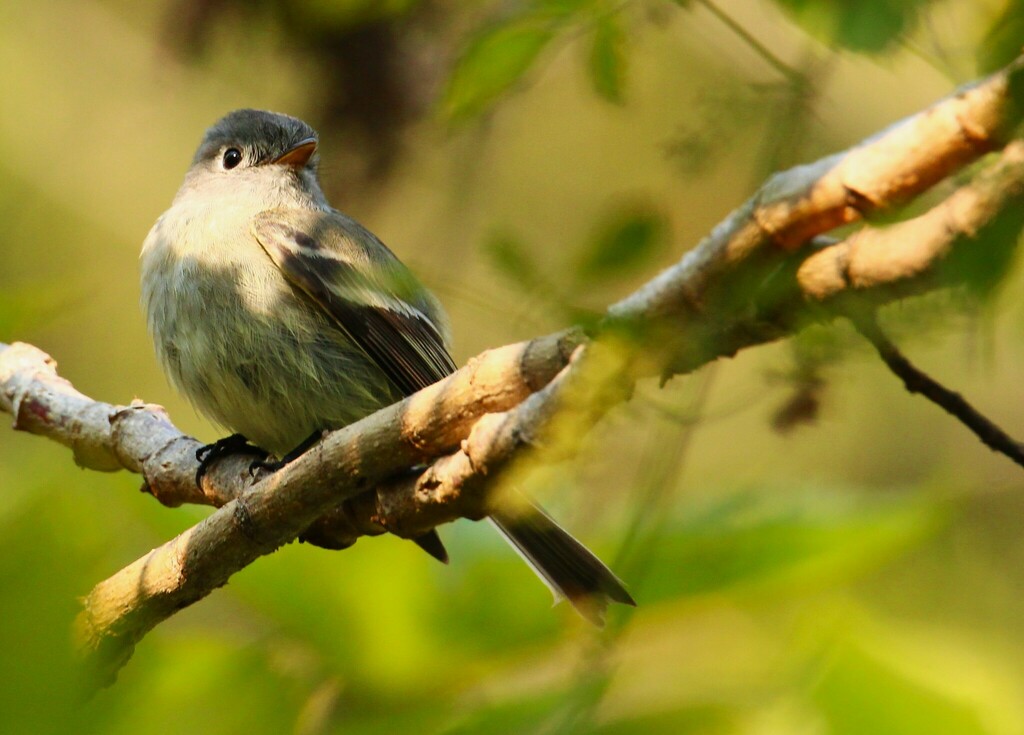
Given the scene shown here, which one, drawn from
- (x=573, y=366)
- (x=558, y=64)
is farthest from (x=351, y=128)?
(x=573, y=366)

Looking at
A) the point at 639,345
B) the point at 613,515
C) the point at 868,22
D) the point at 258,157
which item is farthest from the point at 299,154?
the point at 868,22

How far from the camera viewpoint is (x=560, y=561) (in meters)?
2.73

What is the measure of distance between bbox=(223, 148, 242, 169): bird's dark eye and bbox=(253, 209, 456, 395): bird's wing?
77 cm

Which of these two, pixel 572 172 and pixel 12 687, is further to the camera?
pixel 572 172

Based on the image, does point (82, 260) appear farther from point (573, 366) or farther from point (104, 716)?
point (104, 716)

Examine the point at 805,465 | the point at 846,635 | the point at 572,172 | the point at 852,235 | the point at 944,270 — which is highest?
the point at 944,270

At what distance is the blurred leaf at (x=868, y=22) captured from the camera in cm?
98

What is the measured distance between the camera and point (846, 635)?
3.98ft

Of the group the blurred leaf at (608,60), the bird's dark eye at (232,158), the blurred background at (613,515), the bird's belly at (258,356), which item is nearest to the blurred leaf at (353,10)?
the blurred background at (613,515)

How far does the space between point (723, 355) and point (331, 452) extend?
1016mm

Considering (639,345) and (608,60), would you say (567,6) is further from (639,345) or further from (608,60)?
(639,345)

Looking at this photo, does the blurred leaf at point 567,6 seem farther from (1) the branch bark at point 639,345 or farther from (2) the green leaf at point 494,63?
(1) the branch bark at point 639,345

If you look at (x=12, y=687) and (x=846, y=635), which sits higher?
(x=12, y=687)

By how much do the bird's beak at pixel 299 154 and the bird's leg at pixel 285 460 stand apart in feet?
4.25
